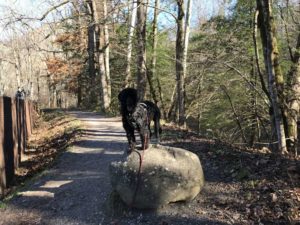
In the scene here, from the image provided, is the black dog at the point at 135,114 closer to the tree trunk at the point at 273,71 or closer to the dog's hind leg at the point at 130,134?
the dog's hind leg at the point at 130,134

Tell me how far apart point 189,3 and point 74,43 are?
2437 cm

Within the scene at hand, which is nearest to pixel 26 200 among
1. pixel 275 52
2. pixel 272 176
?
pixel 272 176

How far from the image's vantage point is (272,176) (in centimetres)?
687

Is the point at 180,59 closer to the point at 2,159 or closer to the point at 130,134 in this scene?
the point at 2,159

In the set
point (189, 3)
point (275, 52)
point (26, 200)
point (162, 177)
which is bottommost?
point (26, 200)

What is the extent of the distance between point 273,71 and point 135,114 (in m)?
5.01

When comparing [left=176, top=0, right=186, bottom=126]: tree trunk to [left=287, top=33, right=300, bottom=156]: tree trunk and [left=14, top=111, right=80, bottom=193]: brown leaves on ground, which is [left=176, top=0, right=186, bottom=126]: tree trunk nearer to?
[left=287, top=33, right=300, bottom=156]: tree trunk

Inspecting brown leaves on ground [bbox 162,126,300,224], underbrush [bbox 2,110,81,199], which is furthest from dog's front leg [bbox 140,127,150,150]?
underbrush [bbox 2,110,81,199]

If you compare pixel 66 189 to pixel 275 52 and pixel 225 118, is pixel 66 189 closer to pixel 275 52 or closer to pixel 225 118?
pixel 275 52

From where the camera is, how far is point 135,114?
6.83 meters

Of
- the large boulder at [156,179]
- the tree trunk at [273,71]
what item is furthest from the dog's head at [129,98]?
the tree trunk at [273,71]

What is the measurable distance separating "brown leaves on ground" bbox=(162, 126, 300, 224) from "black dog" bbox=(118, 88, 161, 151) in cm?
150

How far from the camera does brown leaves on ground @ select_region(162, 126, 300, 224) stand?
5832 millimetres

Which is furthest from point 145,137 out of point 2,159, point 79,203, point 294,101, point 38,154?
point 38,154
